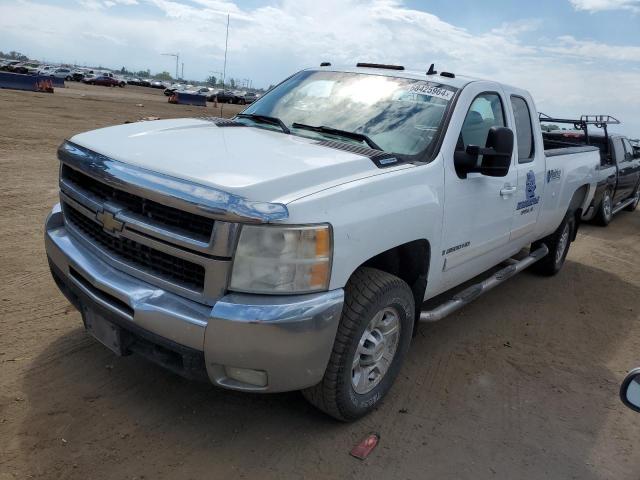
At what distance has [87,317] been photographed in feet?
9.82

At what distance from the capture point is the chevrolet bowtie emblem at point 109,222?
9.08 feet

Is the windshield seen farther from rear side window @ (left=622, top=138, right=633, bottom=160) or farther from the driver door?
rear side window @ (left=622, top=138, right=633, bottom=160)

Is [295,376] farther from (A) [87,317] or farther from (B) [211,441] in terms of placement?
(A) [87,317]

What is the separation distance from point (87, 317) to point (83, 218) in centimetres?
60

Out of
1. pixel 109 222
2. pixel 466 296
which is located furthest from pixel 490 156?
pixel 109 222

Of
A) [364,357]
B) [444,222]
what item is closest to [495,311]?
[444,222]

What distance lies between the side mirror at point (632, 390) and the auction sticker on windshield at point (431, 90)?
8.00 feet

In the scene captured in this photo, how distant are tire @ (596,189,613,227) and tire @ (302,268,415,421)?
28.1 ft

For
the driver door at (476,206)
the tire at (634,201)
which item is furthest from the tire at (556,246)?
the tire at (634,201)

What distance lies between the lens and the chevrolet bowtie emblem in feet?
9.08

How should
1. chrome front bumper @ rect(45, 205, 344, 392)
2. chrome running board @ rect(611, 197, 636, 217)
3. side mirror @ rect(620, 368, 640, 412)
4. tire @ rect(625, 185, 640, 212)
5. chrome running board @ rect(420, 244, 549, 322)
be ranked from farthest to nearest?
tire @ rect(625, 185, 640, 212)
chrome running board @ rect(611, 197, 636, 217)
chrome running board @ rect(420, 244, 549, 322)
chrome front bumper @ rect(45, 205, 344, 392)
side mirror @ rect(620, 368, 640, 412)

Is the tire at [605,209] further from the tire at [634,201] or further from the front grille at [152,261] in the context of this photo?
the front grille at [152,261]

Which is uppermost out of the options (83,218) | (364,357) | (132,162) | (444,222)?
(132,162)

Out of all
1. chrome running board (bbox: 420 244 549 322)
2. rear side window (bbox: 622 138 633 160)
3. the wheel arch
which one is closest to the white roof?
the wheel arch
